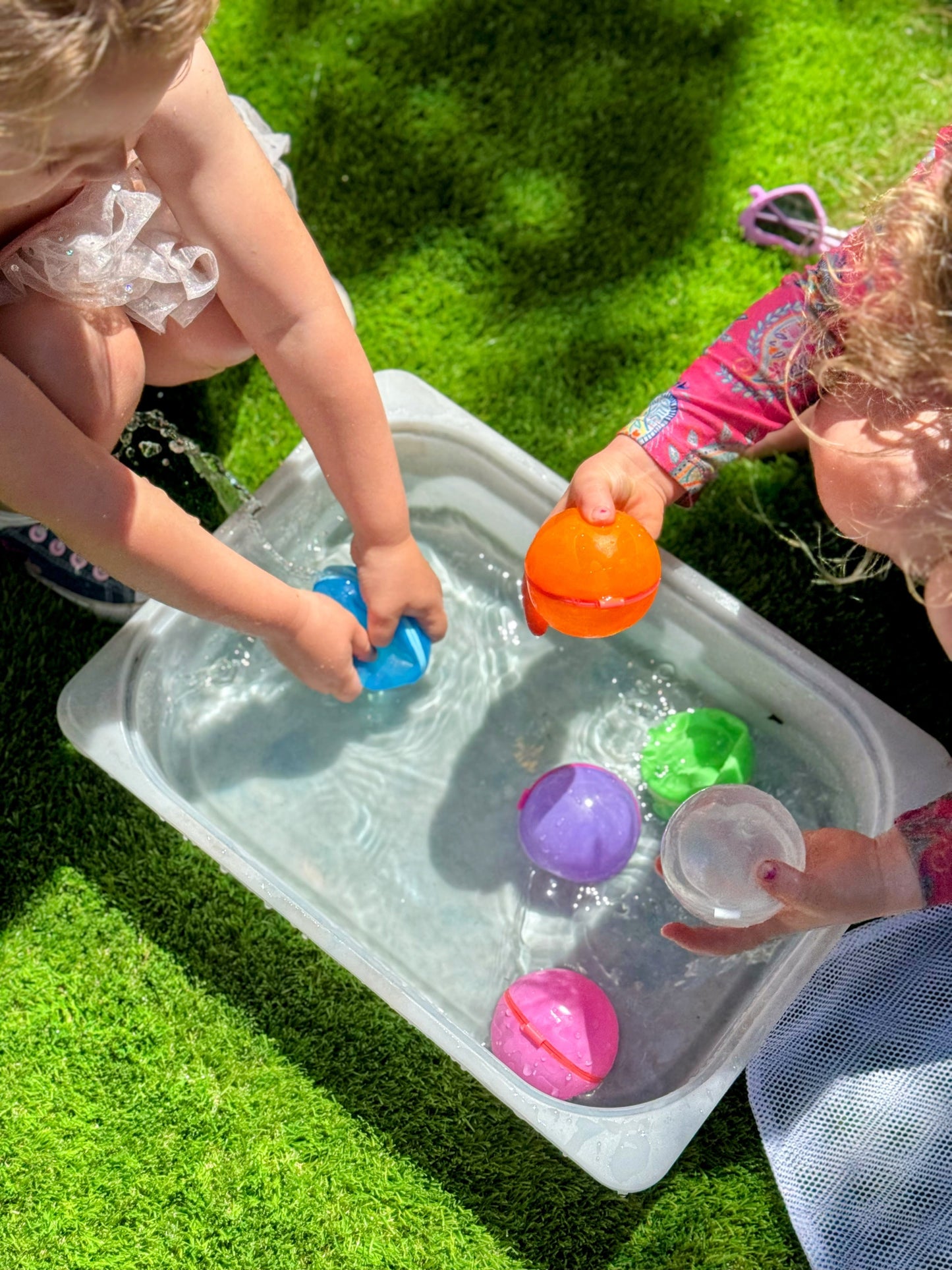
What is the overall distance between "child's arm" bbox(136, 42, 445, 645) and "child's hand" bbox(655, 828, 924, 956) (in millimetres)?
577

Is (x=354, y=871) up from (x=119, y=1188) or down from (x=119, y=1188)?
up

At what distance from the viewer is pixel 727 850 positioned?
1.40 m

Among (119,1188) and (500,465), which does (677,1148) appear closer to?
(119,1188)

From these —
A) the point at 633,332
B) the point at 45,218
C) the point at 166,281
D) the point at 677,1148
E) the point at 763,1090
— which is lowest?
the point at 763,1090

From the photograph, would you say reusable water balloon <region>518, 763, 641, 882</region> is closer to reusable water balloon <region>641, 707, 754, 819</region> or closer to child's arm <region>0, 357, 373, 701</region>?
reusable water balloon <region>641, 707, 754, 819</region>

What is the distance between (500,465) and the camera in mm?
1616

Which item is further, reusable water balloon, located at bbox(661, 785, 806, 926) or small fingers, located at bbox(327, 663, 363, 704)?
small fingers, located at bbox(327, 663, 363, 704)

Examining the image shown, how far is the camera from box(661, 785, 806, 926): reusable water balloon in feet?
4.44

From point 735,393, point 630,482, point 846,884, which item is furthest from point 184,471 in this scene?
point 846,884

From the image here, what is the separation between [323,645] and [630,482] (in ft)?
→ 1.41

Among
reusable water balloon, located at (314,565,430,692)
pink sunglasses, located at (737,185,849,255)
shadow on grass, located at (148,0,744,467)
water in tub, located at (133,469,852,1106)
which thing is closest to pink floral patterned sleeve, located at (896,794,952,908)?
water in tub, located at (133,469,852,1106)

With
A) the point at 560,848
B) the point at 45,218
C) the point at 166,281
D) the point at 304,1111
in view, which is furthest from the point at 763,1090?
the point at 45,218

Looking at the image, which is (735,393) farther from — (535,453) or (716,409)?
(535,453)

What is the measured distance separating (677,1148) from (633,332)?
1.18 meters
